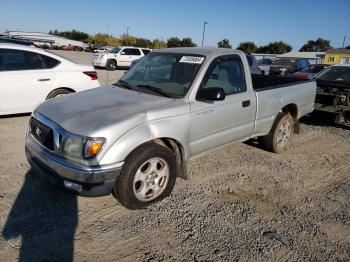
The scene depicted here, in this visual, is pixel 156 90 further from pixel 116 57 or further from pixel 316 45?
pixel 316 45

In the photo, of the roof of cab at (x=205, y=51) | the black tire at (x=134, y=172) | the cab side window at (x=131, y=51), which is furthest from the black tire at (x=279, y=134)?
the cab side window at (x=131, y=51)

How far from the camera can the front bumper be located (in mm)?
3258

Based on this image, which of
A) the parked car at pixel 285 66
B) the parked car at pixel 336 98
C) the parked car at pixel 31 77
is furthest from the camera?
→ the parked car at pixel 285 66

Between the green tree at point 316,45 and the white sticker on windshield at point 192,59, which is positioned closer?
the white sticker on windshield at point 192,59

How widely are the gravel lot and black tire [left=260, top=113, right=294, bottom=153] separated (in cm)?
60

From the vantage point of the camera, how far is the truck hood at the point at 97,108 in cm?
342

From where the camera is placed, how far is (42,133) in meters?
3.73

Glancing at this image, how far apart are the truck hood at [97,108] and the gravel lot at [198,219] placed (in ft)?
3.23

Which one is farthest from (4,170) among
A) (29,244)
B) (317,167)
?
(317,167)

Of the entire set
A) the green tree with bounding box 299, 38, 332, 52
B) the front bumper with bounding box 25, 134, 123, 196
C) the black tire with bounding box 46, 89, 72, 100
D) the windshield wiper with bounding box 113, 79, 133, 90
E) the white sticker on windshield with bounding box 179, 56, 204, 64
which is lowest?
the front bumper with bounding box 25, 134, 123, 196

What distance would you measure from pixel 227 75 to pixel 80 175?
2.51 m

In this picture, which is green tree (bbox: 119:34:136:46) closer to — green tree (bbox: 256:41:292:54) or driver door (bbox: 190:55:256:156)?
green tree (bbox: 256:41:292:54)

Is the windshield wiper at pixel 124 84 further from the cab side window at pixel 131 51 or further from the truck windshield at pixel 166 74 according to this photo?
the cab side window at pixel 131 51

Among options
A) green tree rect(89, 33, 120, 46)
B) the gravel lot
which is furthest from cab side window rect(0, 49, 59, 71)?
green tree rect(89, 33, 120, 46)
